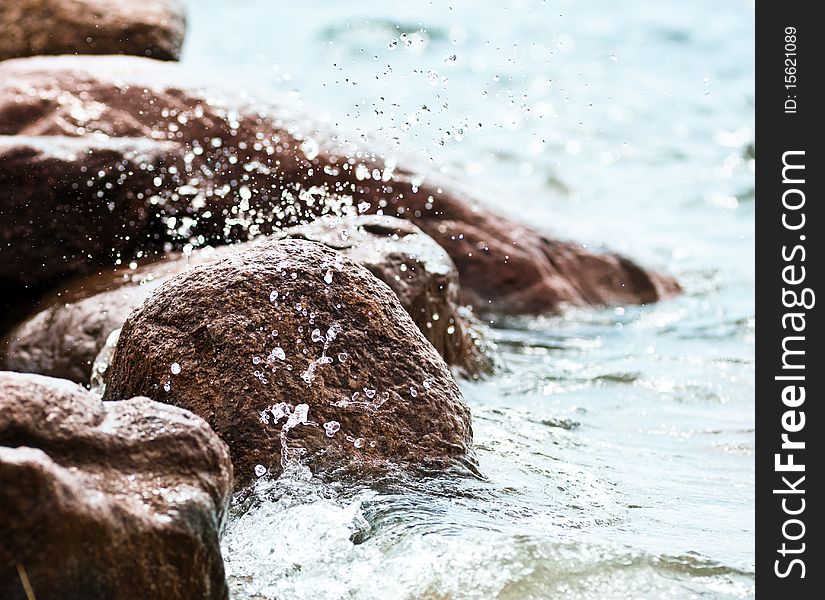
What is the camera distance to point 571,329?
6480 mm

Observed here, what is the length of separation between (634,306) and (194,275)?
4087 mm

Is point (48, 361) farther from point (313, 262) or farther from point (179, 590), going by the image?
point (179, 590)

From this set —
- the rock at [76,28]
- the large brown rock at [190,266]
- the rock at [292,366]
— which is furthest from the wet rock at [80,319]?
the rock at [76,28]

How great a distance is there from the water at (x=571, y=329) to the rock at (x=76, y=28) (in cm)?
64

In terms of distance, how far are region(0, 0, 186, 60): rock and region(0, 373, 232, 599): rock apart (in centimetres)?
Result: 491

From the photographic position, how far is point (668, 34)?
50.5 ft

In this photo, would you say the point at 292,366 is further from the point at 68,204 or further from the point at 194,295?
the point at 68,204

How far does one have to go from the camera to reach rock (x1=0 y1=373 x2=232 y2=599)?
220 cm

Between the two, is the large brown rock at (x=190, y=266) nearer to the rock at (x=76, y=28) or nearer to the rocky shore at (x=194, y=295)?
the rocky shore at (x=194, y=295)

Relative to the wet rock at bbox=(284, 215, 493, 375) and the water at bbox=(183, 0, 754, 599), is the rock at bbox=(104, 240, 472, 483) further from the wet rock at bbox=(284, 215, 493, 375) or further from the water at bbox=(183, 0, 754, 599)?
the wet rock at bbox=(284, 215, 493, 375)

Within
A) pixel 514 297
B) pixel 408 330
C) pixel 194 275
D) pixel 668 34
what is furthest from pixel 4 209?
pixel 668 34

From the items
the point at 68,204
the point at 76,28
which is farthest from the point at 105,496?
the point at 76,28
